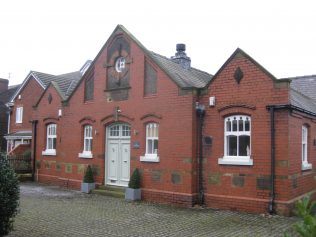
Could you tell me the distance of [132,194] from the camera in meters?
15.6

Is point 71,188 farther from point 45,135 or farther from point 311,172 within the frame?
point 311,172

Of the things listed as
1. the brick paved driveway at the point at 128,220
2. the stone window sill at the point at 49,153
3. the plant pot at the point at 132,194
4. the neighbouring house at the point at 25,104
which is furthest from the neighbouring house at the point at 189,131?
the neighbouring house at the point at 25,104

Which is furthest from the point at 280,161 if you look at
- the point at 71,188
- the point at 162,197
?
the point at 71,188

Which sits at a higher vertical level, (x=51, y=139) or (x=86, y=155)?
(x=51, y=139)

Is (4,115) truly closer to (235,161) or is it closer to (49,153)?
(49,153)

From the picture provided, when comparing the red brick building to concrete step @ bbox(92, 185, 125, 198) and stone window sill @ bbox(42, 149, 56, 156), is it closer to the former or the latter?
stone window sill @ bbox(42, 149, 56, 156)

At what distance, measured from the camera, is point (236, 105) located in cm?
1370

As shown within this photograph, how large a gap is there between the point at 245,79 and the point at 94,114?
7.88 m

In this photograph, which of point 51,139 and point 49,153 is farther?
point 51,139

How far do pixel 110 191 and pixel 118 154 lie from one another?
1670mm

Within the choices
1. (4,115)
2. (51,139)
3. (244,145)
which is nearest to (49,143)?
(51,139)

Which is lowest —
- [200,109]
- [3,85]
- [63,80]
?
[200,109]

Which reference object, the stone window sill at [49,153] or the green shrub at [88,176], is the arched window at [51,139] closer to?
the stone window sill at [49,153]

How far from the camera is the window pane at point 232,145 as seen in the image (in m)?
13.8
